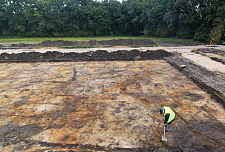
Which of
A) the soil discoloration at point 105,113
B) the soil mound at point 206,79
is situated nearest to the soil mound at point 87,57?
the soil mound at point 206,79

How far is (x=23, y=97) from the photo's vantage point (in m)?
8.31

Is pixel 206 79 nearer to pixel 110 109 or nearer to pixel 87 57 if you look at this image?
pixel 110 109

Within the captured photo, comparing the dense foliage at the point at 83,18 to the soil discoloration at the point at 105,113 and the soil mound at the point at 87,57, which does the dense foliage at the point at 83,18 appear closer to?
the soil mound at the point at 87,57

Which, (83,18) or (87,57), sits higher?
(83,18)

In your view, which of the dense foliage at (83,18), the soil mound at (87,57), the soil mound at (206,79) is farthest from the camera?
the dense foliage at (83,18)

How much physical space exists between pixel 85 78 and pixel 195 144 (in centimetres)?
821

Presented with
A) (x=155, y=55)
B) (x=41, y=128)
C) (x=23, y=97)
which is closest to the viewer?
(x=41, y=128)

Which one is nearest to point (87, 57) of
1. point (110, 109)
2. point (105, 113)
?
point (110, 109)

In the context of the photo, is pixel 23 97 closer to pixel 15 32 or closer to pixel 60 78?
pixel 60 78

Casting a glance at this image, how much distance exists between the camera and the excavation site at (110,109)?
198 inches

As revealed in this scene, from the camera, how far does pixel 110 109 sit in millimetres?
7012

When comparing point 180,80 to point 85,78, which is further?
point 85,78

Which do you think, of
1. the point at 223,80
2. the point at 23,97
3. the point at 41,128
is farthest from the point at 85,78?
the point at 223,80

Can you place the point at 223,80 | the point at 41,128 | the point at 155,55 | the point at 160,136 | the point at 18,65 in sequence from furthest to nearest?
the point at 155,55, the point at 18,65, the point at 223,80, the point at 41,128, the point at 160,136
